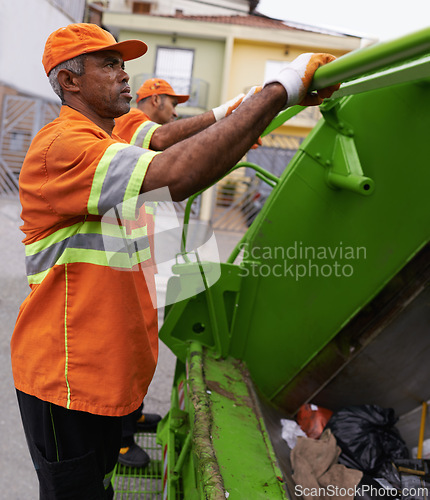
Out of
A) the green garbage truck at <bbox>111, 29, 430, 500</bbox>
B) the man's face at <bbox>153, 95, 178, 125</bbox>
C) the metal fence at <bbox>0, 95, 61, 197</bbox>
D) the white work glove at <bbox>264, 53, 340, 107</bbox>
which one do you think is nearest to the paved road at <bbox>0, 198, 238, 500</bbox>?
the green garbage truck at <bbox>111, 29, 430, 500</bbox>

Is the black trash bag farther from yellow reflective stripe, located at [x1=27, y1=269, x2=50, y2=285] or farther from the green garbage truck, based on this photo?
yellow reflective stripe, located at [x1=27, y1=269, x2=50, y2=285]

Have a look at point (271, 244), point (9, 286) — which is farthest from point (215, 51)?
point (271, 244)

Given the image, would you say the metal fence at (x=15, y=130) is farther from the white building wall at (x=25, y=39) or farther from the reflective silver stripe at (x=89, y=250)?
the reflective silver stripe at (x=89, y=250)

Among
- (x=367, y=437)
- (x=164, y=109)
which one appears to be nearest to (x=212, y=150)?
(x=367, y=437)

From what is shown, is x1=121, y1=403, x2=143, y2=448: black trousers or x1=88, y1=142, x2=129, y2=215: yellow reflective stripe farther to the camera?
x1=121, y1=403, x2=143, y2=448: black trousers

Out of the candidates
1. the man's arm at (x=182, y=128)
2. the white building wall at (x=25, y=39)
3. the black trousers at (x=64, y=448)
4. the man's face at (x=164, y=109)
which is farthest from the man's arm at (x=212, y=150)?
the white building wall at (x=25, y=39)

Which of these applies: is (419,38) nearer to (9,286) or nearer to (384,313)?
(384,313)

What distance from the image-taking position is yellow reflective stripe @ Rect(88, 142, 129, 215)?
1129mm

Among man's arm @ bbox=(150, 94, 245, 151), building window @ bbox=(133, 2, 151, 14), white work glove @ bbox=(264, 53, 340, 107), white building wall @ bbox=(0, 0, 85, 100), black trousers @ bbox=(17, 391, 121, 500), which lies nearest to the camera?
white work glove @ bbox=(264, 53, 340, 107)

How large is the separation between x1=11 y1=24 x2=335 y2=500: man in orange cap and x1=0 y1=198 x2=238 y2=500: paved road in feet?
3.99

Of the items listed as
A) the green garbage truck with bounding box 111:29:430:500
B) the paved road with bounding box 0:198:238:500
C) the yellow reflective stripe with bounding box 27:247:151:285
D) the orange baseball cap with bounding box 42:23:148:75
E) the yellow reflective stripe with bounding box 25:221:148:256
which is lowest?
the paved road with bounding box 0:198:238:500

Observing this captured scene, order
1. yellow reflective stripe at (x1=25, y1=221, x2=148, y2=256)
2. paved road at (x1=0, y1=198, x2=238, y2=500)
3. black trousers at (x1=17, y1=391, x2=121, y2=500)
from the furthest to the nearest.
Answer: paved road at (x1=0, y1=198, x2=238, y2=500) → black trousers at (x1=17, y1=391, x2=121, y2=500) → yellow reflective stripe at (x1=25, y1=221, x2=148, y2=256)

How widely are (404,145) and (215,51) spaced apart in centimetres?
1633

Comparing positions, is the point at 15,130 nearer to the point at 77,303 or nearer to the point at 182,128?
the point at 182,128
